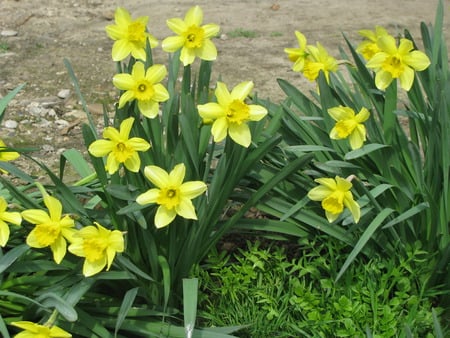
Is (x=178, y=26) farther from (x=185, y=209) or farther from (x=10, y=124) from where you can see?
(x=10, y=124)

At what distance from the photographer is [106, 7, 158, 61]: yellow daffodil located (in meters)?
2.18

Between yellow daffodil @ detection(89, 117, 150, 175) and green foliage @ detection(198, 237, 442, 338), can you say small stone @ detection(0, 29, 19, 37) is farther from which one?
yellow daffodil @ detection(89, 117, 150, 175)

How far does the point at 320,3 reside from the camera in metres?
6.05

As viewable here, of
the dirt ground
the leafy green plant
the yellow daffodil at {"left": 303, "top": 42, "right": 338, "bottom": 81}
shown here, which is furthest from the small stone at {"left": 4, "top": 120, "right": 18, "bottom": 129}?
the yellow daffodil at {"left": 303, "top": 42, "right": 338, "bottom": 81}

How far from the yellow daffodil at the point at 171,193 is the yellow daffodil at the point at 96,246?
0.42ft

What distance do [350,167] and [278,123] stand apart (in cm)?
30

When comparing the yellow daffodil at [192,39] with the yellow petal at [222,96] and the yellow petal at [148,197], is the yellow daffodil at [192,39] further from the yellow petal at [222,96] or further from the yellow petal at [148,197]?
the yellow petal at [148,197]

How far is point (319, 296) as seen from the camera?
7.80 feet

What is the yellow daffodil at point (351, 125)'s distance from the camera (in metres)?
2.30

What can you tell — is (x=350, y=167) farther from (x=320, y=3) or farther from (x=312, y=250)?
(x=320, y=3)

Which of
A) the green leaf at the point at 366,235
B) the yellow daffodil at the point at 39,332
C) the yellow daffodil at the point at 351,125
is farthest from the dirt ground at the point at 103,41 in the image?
the yellow daffodil at the point at 39,332

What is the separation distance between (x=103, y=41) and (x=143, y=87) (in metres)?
3.22

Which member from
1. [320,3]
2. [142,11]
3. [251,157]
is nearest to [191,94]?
[251,157]

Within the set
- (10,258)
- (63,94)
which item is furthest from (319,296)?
(63,94)
